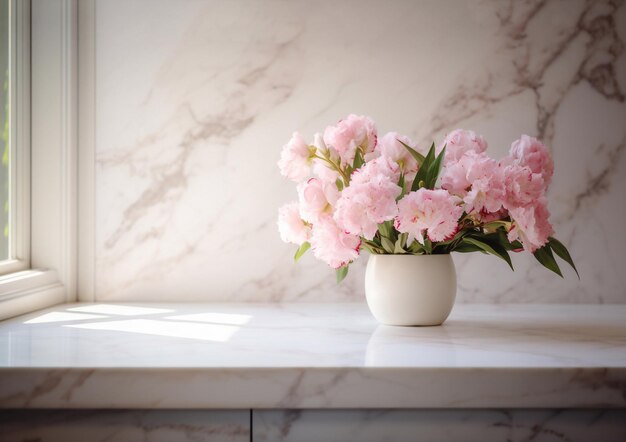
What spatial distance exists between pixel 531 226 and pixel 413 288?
0.74 ft

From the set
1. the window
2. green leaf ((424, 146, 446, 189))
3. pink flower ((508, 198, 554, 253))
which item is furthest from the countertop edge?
the window

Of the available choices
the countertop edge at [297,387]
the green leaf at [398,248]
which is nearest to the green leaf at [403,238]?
the green leaf at [398,248]

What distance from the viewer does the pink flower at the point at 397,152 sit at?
1.16 meters

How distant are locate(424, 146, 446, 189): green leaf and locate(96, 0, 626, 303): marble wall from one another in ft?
1.22

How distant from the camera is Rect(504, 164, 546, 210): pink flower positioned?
105cm

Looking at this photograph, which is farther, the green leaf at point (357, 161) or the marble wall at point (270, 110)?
the marble wall at point (270, 110)

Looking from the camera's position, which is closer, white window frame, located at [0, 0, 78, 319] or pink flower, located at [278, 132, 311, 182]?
pink flower, located at [278, 132, 311, 182]

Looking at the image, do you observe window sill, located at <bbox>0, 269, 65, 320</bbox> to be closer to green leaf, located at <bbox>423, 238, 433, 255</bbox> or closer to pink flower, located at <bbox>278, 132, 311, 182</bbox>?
pink flower, located at <bbox>278, 132, 311, 182</bbox>

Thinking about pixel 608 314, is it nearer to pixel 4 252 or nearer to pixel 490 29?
pixel 490 29

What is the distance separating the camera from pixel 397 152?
1166 millimetres

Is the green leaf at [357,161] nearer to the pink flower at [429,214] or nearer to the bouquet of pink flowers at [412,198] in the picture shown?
the bouquet of pink flowers at [412,198]

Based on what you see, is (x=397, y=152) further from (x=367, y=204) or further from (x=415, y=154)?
(x=367, y=204)

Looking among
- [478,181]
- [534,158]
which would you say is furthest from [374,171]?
[534,158]

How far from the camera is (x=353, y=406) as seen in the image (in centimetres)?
88
